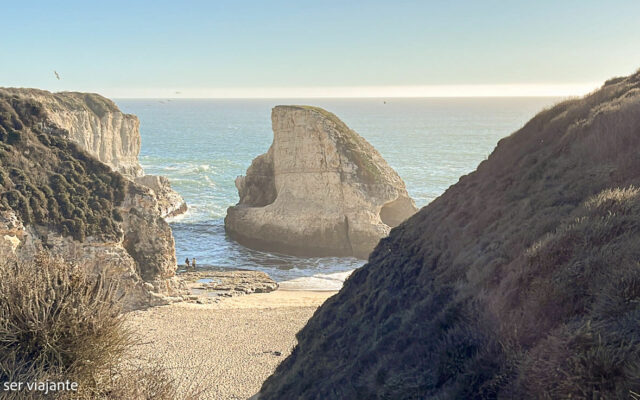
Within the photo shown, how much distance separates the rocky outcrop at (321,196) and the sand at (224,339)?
11010 mm

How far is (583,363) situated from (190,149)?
97393 millimetres

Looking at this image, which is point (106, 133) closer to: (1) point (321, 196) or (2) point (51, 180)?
(1) point (321, 196)

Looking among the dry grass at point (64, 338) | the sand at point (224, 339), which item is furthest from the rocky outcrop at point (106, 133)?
the dry grass at point (64, 338)

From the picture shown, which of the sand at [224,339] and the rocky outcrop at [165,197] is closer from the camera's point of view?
the sand at [224,339]

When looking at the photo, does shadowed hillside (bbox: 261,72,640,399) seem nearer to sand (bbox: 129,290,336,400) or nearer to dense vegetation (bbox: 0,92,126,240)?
sand (bbox: 129,290,336,400)

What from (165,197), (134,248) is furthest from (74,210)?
(165,197)

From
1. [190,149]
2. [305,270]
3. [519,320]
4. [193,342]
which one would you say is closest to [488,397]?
[519,320]

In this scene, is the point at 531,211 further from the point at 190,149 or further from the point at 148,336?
the point at 190,149

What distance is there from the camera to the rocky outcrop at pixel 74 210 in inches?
762

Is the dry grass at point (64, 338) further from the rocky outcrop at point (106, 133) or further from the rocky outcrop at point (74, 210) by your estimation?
the rocky outcrop at point (106, 133)

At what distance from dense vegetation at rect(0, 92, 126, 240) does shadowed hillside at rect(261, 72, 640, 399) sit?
11978mm

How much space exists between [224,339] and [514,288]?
45.4 ft

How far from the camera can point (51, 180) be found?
21.2 m

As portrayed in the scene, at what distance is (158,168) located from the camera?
74.3m
